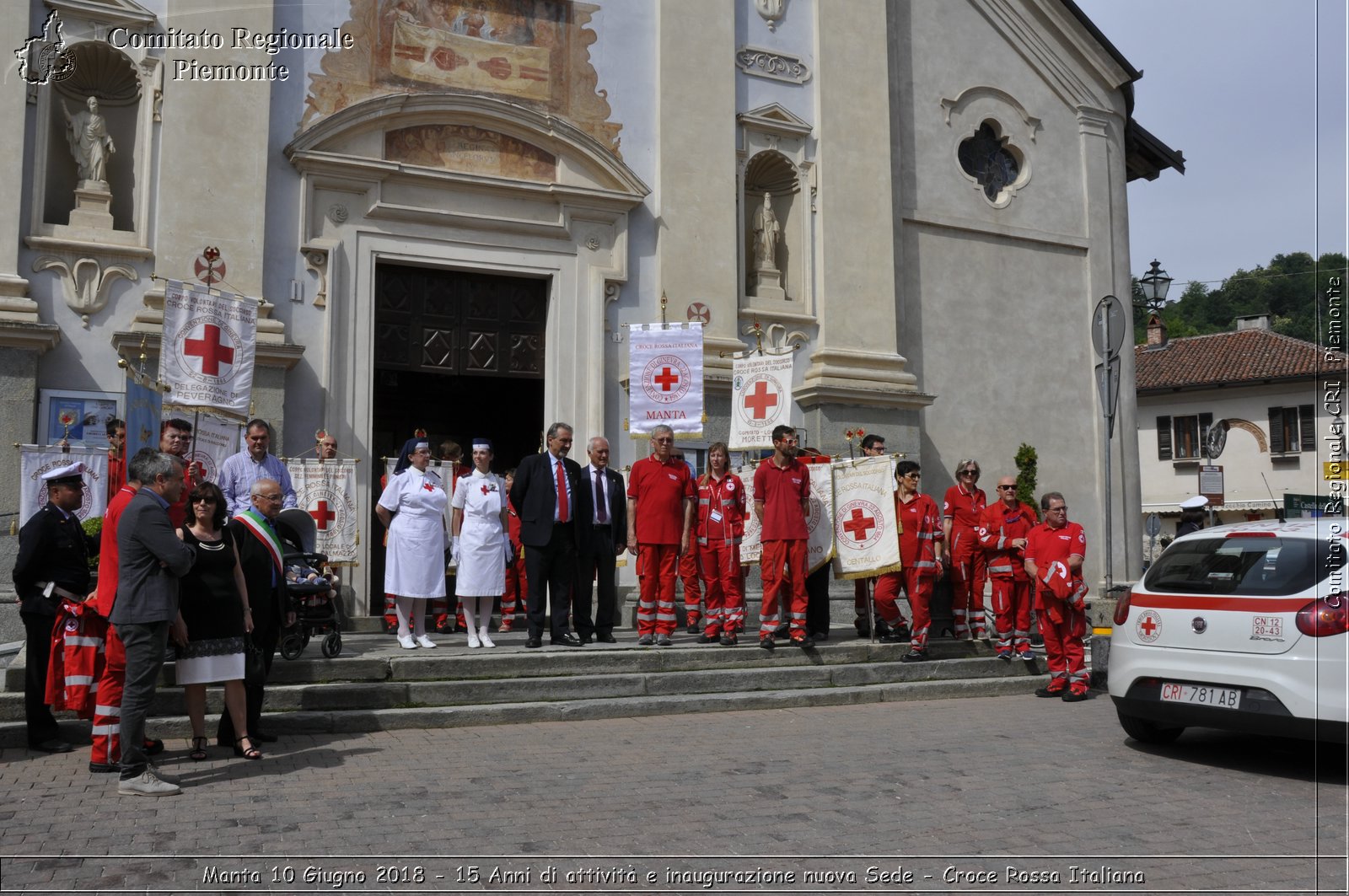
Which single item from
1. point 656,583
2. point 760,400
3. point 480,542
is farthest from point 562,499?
point 760,400

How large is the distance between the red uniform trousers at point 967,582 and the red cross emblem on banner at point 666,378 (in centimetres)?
328

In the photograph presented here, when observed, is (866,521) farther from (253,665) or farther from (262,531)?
(253,665)

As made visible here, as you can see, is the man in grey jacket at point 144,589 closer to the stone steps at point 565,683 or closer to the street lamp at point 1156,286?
the stone steps at point 565,683

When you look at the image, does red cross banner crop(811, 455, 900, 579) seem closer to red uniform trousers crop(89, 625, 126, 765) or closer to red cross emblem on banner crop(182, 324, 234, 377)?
red cross emblem on banner crop(182, 324, 234, 377)

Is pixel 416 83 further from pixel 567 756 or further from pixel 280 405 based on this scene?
pixel 567 756

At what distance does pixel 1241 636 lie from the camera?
23.8 ft

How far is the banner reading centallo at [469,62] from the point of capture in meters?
13.9

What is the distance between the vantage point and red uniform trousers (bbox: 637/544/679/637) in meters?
10.5

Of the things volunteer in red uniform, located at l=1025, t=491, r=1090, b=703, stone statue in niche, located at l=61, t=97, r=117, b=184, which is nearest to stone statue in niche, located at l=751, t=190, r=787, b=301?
volunteer in red uniform, located at l=1025, t=491, r=1090, b=703

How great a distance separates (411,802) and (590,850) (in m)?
1.30

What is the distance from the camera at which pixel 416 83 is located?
547 inches

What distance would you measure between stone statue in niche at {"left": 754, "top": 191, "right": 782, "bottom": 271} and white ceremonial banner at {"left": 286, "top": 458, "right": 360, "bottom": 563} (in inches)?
259

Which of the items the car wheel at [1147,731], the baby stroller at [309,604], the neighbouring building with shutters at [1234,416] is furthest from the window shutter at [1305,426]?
the baby stroller at [309,604]

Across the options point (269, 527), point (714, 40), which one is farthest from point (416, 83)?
point (269, 527)
